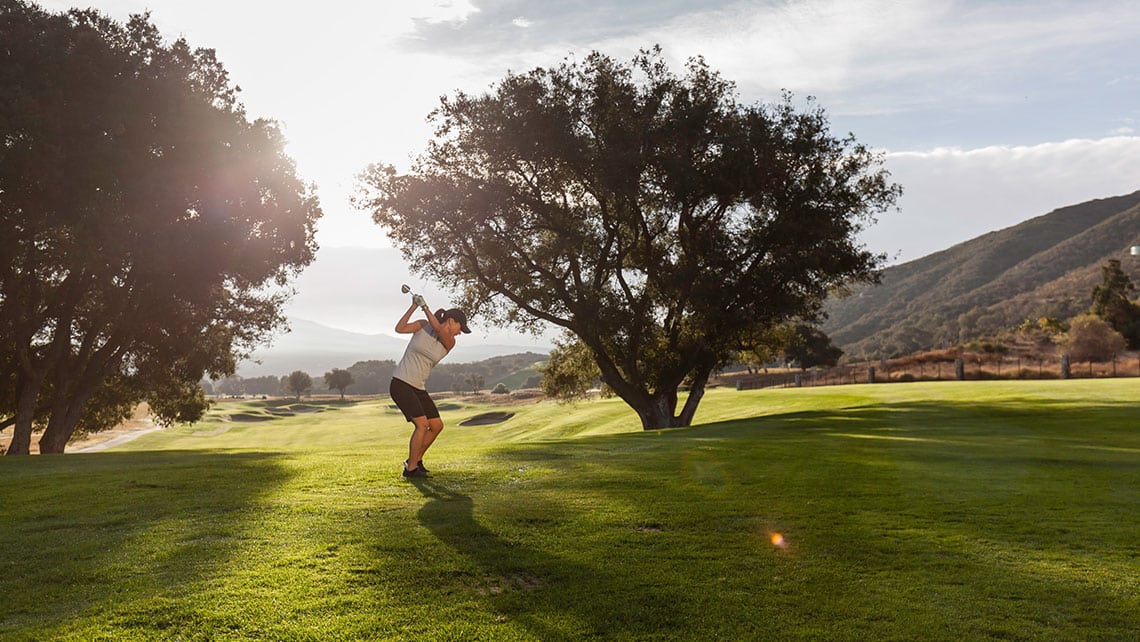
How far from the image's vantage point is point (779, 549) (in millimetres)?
6953

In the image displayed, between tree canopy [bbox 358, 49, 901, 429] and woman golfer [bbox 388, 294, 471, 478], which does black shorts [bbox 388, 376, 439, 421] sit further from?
tree canopy [bbox 358, 49, 901, 429]

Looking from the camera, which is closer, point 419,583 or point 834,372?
point 419,583

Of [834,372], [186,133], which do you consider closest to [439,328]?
[186,133]

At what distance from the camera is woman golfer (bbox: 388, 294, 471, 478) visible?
10.7 metres

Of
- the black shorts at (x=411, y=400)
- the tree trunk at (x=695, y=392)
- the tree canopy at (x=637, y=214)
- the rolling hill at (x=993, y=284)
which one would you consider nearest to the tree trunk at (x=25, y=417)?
the tree canopy at (x=637, y=214)

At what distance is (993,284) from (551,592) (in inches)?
6412

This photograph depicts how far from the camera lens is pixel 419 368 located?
35.3 feet

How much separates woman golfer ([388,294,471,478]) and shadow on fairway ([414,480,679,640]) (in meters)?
3.35

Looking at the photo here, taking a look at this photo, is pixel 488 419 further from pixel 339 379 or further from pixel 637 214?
pixel 339 379

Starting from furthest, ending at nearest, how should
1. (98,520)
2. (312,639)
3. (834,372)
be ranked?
(834,372)
(98,520)
(312,639)

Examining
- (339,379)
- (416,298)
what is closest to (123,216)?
(416,298)

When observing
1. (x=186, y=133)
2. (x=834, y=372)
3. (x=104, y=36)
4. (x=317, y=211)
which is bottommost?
(x=834, y=372)

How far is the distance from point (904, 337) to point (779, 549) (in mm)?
131924

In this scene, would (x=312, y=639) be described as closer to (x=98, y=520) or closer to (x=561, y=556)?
(x=561, y=556)
